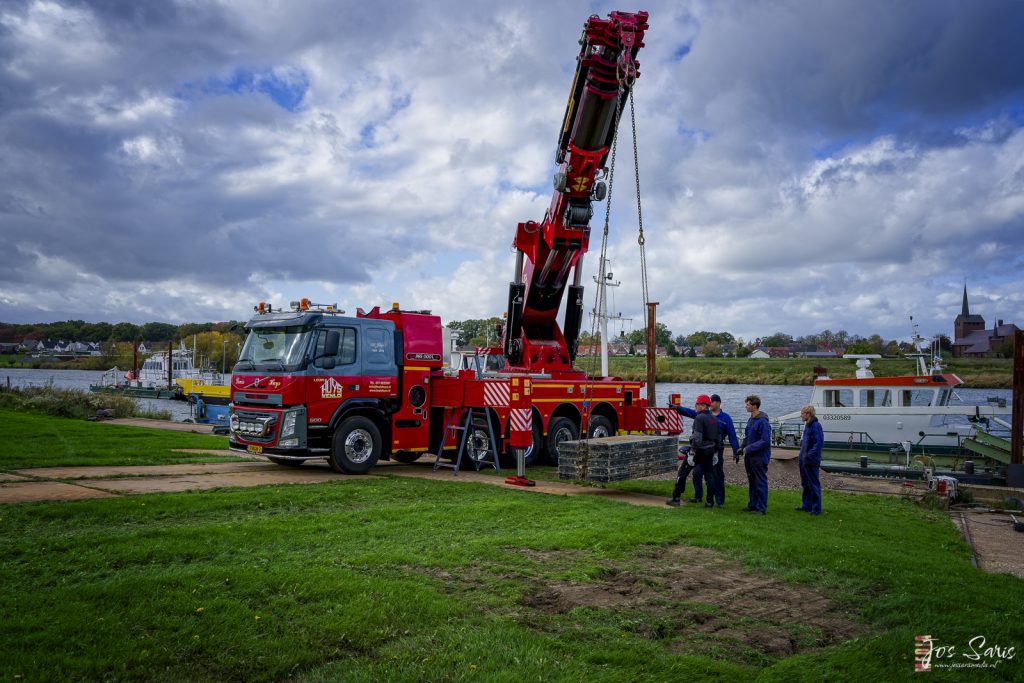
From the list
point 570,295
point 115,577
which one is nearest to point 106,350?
point 570,295

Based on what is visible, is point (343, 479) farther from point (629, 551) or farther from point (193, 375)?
point (193, 375)

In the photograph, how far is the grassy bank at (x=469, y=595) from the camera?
459 centimetres

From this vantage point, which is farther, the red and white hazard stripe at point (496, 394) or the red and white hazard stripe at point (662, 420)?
the red and white hazard stripe at point (662, 420)

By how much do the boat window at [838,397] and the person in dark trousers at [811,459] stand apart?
1560cm

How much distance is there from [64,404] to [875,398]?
28323 millimetres

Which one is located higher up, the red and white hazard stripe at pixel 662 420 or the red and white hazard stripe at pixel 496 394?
the red and white hazard stripe at pixel 496 394

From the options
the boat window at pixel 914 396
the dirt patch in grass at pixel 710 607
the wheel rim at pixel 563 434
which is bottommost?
the dirt patch in grass at pixel 710 607

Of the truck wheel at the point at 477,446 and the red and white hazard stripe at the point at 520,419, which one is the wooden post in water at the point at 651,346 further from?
the red and white hazard stripe at the point at 520,419

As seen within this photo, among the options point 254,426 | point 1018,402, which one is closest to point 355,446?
point 254,426

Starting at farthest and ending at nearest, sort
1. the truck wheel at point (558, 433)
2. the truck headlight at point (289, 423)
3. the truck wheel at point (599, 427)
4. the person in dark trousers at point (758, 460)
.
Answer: the truck wheel at point (599, 427) → the truck wheel at point (558, 433) → the truck headlight at point (289, 423) → the person in dark trousers at point (758, 460)

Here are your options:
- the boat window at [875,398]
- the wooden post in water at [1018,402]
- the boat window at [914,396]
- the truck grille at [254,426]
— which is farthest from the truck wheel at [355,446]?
the boat window at [914,396]

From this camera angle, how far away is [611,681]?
4457 mm

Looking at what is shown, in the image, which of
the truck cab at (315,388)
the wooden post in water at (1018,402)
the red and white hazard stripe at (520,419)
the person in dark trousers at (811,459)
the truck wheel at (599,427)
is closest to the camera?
the person in dark trousers at (811,459)

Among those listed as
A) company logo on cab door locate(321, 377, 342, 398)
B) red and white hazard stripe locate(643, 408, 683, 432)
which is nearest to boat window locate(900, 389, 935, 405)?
red and white hazard stripe locate(643, 408, 683, 432)
